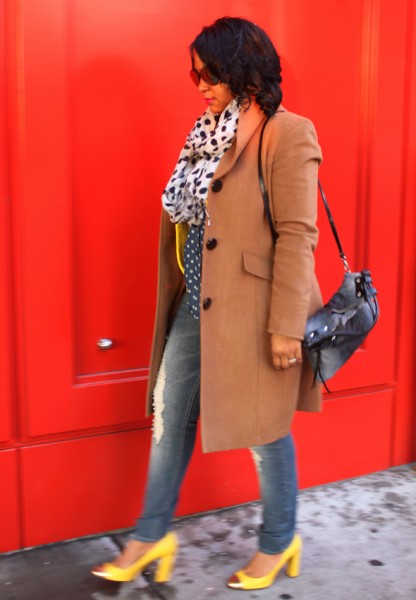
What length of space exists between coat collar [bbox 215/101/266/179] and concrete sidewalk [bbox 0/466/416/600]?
4.38 ft

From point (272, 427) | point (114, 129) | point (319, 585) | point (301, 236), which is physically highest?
point (114, 129)

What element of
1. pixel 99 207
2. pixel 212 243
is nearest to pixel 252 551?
pixel 212 243

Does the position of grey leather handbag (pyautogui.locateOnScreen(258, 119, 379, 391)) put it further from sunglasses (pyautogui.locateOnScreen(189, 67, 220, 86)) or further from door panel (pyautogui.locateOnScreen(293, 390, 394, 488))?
door panel (pyautogui.locateOnScreen(293, 390, 394, 488))

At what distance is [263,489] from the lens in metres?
2.45

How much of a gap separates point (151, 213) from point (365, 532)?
144 cm

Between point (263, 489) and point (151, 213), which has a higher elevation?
point (151, 213)

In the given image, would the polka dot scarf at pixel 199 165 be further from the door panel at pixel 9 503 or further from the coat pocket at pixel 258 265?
the door panel at pixel 9 503

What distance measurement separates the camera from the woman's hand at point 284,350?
7.30 ft

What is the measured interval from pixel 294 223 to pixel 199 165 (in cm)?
37

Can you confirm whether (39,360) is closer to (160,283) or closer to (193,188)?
(160,283)

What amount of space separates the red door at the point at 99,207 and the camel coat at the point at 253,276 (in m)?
0.58

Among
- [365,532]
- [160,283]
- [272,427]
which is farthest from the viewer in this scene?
[365,532]

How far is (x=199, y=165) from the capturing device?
2346 mm

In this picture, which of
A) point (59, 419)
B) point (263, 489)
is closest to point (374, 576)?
point (263, 489)
